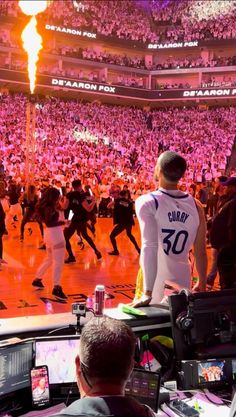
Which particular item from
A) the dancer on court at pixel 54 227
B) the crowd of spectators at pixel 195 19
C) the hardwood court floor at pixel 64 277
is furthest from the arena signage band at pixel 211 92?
the dancer on court at pixel 54 227

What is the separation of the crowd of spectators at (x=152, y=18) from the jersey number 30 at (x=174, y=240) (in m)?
29.8

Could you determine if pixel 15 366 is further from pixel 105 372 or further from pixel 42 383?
pixel 105 372

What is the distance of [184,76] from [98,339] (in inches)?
1376

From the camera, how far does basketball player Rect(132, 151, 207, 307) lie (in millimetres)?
3181

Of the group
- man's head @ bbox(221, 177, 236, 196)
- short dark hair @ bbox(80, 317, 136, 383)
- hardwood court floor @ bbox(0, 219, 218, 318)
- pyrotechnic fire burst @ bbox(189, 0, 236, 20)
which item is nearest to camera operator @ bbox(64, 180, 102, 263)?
hardwood court floor @ bbox(0, 219, 218, 318)

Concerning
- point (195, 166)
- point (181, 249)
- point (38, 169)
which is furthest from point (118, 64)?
point (181, 249)

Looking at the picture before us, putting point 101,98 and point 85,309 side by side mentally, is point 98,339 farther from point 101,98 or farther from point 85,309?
point 101,98

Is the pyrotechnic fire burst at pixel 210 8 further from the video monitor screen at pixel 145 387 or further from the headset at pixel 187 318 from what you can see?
the video monitor screen at pixel 145 387

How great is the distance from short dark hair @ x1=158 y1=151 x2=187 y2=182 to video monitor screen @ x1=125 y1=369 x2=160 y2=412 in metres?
1.30

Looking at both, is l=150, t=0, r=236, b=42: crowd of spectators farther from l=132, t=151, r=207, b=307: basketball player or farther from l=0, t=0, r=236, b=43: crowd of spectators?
l=132, t=151, r=207, b=307: basketball player

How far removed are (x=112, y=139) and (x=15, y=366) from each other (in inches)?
1022

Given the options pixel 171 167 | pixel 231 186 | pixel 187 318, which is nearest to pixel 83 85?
pixel 231 186

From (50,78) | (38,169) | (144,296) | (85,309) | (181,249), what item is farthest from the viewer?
(50,78)

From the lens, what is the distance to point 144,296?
10.1 ft
